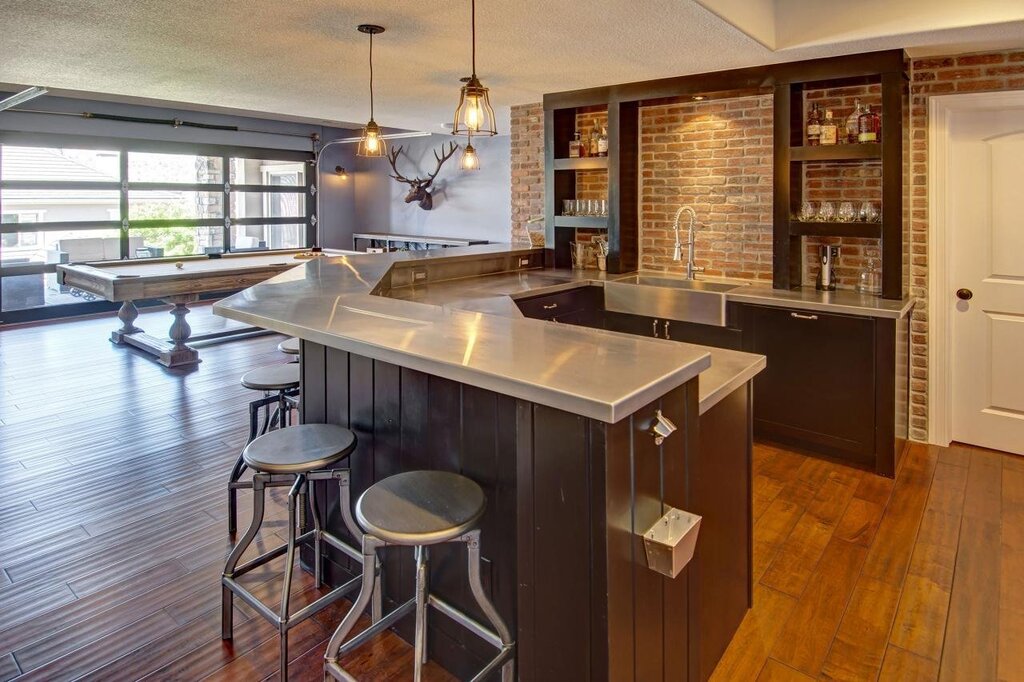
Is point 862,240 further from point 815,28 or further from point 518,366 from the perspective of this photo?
point 518,366

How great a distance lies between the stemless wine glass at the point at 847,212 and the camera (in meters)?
4.02

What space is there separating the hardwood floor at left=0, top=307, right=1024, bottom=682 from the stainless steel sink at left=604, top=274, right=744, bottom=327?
93 cm

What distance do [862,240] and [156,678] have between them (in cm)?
429

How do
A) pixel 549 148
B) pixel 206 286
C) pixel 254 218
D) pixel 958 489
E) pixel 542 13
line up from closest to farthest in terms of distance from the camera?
pixel 542 13
pixel 958 489
pixel 549 148
pixel 206 286
pixel 254 218

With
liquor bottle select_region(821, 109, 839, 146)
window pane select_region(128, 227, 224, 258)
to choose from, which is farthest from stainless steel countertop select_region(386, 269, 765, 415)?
window pane select_region(128, 227, 224, 258)

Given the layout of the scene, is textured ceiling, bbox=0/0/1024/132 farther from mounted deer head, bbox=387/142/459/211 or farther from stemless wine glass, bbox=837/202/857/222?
mounted deer head, bbox=387/142/459/211

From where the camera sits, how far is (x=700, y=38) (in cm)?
346

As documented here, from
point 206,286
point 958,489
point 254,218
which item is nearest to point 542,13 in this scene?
point 958,489

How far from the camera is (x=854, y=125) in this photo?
3.92 meters

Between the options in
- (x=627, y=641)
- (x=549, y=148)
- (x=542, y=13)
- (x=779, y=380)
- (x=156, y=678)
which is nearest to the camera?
(x=627, y=641)

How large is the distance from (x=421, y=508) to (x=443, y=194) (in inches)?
336

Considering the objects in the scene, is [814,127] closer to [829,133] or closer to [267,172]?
[829,133]

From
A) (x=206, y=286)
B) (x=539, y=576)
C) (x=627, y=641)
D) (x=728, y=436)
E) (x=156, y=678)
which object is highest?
(x=206, y=286)

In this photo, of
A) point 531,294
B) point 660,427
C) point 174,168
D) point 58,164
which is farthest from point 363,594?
point 174,168
